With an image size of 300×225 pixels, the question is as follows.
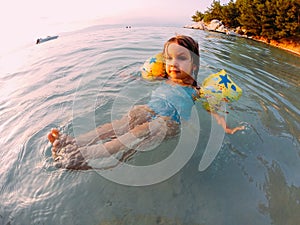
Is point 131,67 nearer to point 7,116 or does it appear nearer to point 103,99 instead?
point 103,99

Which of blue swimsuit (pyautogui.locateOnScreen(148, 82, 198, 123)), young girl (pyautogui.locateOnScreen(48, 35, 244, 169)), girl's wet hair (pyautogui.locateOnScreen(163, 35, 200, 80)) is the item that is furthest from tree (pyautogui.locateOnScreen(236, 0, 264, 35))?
blue swimsuit (pyautogui.locateOnScreen(148, 82, 198, 123))

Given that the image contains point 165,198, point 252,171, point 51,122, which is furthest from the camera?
point 51,122

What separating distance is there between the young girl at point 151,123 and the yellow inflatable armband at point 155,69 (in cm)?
80

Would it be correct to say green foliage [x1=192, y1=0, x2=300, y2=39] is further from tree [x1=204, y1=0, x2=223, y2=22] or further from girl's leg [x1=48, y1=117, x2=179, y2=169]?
girl's leg [x1=48, y1=117, x2=179, y2=169]

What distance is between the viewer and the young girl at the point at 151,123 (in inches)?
101

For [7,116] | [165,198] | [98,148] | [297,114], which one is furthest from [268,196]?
[7,116]

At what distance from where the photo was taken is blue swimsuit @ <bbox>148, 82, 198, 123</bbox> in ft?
10.6

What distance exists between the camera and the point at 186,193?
7.78 feet

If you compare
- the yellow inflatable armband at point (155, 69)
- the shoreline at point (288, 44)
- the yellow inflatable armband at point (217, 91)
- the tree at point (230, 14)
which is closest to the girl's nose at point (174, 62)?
the yellow inflatable armband at point (217, 91)

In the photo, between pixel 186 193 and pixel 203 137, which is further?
pixel 203 137

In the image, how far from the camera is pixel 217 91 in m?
3.56

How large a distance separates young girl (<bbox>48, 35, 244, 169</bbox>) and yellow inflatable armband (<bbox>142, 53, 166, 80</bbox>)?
2.62 feet

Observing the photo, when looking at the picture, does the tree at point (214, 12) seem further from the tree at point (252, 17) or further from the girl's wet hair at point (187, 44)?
the girl's wet hair at point (187, 44)

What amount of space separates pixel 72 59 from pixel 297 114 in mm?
6614
